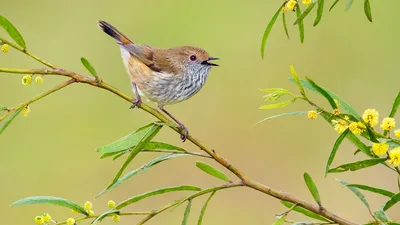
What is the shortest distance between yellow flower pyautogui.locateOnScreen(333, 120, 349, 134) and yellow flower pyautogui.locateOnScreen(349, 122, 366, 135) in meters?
0.02

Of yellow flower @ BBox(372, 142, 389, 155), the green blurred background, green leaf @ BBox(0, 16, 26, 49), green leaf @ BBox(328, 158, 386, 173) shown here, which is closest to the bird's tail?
green leaf @ BBox(0, 16, 26, 49)

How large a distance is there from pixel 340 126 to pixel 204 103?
835 cm

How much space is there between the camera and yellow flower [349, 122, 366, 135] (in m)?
1.54

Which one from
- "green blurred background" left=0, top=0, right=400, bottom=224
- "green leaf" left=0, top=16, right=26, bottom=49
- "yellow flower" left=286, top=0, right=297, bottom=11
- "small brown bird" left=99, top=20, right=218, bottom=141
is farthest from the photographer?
"green blurred background" left=0, top=0, right=400, bottom=224

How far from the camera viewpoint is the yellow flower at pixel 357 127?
1.54 meters

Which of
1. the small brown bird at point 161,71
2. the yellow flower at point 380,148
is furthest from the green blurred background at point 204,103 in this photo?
the yellow flower at point 380,148

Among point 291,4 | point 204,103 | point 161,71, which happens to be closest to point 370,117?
point 291,4

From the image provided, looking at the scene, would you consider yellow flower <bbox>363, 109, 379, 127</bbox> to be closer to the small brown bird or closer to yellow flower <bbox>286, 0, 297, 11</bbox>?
yellow flower <bbox>286, 0, 297, 11</bbox>

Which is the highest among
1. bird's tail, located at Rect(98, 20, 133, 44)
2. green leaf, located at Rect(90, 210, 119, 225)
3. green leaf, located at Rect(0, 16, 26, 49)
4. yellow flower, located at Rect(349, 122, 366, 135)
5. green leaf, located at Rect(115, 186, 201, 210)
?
bird's tail, located at Rect(98, 20, 133, 44)

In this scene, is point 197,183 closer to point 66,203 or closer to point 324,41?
point 324,41

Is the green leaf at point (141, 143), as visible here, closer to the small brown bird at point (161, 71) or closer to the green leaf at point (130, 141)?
the green leaf at point (130, 141)

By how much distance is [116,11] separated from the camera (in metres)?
12.5

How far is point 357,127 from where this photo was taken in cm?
155

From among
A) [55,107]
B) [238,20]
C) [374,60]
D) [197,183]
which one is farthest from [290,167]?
[238,20]
